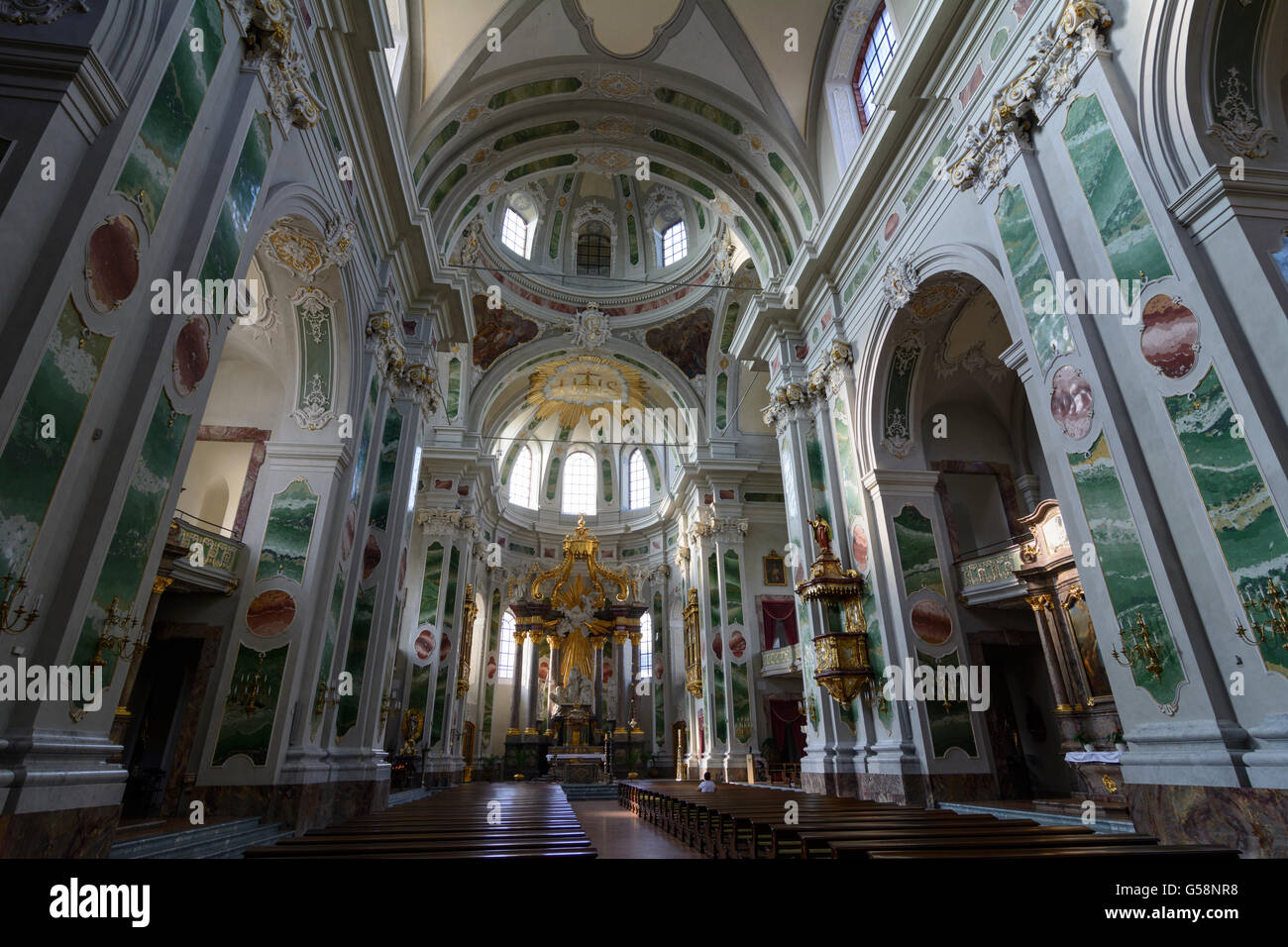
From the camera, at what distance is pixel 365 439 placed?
8.94 metres

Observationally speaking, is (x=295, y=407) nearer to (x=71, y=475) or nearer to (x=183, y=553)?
(x=183, y=553)

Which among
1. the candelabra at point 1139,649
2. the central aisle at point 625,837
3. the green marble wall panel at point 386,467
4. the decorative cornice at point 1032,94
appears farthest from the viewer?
the green marble wall panel at point 386,467

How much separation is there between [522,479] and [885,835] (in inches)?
867

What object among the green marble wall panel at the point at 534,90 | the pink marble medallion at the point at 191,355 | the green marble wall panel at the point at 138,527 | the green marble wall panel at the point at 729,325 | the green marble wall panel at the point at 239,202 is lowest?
the green marble wall panel at the point at 138,527

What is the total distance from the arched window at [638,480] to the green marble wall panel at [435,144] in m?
15.8

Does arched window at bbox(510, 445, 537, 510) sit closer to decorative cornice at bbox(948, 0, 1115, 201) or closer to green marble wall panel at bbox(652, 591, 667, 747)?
green marble wall panel at bbox(652, 591, 667, 747)

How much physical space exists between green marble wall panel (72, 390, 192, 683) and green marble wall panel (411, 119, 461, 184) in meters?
7.24

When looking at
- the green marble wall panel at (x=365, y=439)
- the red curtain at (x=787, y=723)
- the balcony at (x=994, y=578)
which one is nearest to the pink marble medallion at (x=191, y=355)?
the green marble wall panel at (x=365, y=439)

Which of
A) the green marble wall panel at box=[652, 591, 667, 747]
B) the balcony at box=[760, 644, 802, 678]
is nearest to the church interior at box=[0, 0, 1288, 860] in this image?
the balcony at box=[760, 644, 802, 678]

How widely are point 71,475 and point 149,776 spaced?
318 inches

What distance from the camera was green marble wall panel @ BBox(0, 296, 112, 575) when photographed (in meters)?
3.16

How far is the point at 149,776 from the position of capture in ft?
30.3

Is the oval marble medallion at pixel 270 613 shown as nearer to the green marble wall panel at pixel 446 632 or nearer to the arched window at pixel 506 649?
the green marble wall panel at pixel 446 632

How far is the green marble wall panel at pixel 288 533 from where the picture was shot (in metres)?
7.77
